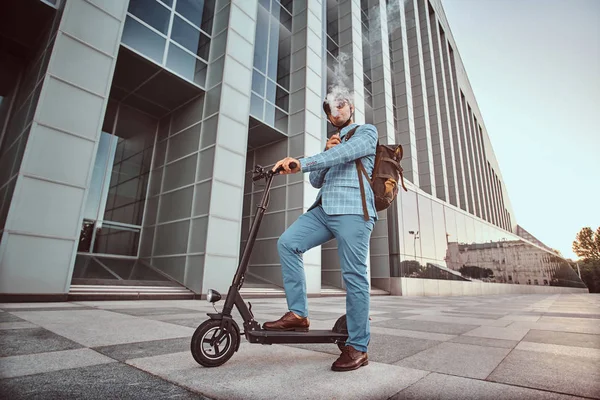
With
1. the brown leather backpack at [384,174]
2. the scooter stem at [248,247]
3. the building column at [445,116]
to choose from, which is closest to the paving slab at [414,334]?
the brown leather backpack at [384,174]

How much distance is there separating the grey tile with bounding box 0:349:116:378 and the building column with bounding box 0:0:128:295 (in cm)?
482

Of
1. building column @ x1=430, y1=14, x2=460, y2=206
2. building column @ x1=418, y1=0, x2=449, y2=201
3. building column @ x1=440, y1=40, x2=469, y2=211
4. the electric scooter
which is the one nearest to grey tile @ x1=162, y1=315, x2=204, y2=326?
the electric scooter

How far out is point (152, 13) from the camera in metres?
9.71

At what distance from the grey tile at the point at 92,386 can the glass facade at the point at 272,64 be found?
445 inches

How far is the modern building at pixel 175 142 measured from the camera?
20.9 feet

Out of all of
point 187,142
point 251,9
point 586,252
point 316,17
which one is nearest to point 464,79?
point 586,252

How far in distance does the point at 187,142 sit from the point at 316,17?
8945 mm

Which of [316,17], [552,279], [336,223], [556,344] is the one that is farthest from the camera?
[552,279]

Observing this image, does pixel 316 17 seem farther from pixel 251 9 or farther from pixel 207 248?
pixel 207 248

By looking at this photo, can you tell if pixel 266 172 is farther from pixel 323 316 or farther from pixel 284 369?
pixel 323 316

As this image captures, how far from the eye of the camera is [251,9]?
11.4 metres

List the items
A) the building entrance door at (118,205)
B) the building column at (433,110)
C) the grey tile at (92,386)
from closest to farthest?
the grey tile at (92,386)
the building entrance door at (118,205)
the building column at (433,110)

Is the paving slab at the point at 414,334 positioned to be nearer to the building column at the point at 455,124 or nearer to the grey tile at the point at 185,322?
the grey tile at the point at 185,322

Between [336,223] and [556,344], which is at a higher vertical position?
[336,223]
